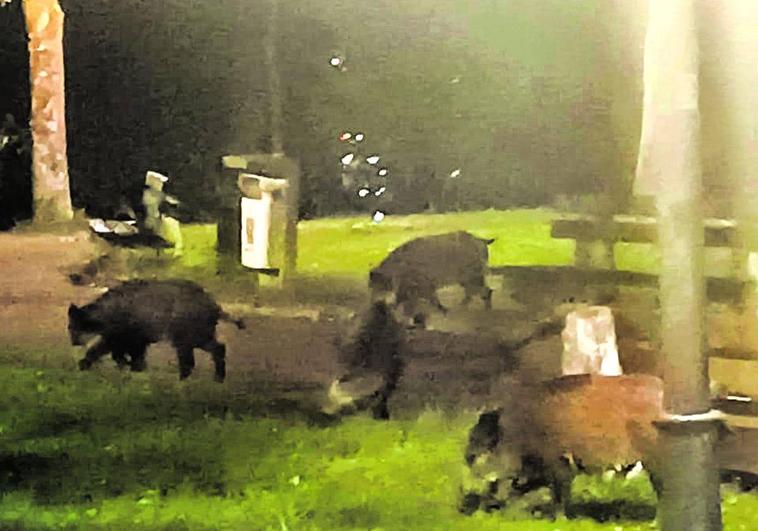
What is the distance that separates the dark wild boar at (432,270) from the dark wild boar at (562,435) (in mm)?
133

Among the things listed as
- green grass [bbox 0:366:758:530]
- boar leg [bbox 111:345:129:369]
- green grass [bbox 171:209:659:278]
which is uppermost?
green grass [bbox 171:209:659:278]

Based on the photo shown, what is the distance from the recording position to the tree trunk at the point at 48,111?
126 centimetres

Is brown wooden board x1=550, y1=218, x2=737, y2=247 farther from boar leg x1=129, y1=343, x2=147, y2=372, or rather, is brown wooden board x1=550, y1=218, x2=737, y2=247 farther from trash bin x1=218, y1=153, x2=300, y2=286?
boar leg x1=129, y1=343, x2=147, y2=372

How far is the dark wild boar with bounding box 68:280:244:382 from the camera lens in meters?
1.25

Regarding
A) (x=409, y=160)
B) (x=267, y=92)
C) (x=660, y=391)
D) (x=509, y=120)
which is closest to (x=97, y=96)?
(x=267, y=92)

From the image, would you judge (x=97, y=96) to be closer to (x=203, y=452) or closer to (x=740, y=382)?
(x=203, y=452)

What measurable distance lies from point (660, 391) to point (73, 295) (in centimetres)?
69

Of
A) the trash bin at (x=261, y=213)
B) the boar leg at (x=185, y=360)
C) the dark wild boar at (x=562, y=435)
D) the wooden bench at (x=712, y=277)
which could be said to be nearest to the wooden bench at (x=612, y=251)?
the wooden bench at (x=712, y=277)

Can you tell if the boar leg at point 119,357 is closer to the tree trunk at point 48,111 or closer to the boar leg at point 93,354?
the boar leg at point 93,354

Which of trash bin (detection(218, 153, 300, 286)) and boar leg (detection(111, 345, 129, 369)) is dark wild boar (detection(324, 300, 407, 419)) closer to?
trash bin (detection(218, 153, 300, 286))

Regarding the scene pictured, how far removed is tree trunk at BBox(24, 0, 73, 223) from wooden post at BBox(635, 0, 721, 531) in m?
0.67

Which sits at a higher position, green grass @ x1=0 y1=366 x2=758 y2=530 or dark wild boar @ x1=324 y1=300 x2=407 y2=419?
dark wild boar @ x1=324 y1=300 x2=407 y2=419

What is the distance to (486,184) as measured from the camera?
1213mm

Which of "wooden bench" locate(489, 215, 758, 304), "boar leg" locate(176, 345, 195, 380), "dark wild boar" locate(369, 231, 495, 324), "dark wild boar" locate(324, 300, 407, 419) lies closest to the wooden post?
"wooden bench" locate(489, 215, 758, 304)
